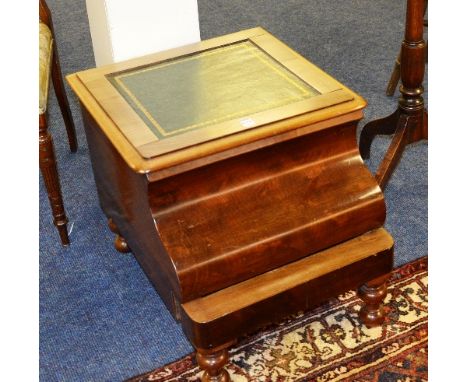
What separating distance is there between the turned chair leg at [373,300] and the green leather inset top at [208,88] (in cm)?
51

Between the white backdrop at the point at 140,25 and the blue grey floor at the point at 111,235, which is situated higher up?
the white backdrop at the point at 140,25

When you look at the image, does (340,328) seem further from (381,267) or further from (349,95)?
(349,95)

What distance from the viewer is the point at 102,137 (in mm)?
1752

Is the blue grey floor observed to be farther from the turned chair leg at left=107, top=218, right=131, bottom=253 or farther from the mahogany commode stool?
the mahogany commode stool

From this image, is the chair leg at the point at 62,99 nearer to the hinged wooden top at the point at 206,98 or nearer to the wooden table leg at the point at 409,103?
the hinged wooden top at the point at 206,98

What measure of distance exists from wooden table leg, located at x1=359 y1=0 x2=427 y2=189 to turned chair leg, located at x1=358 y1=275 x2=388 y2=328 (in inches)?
20.3

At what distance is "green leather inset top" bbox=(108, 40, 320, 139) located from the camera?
1611mm

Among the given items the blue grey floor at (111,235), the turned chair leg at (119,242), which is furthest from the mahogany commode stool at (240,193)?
the turned chair leg at (119,242)

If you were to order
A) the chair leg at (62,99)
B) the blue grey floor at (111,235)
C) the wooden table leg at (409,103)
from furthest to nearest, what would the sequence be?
the chair leg at (62,99), the wooden table leg at (409,103), the blue grey floor at (111,235)

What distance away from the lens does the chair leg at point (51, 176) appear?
78.7 inches

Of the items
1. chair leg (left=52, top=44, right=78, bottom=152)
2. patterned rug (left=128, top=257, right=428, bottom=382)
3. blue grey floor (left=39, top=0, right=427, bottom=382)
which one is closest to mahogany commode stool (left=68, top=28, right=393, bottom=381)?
patterned rug (left=128, top=257, right=428, bottom=382)

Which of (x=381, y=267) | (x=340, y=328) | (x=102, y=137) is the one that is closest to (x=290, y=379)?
(x=340, y=328)

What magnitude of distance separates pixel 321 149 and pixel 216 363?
551mm

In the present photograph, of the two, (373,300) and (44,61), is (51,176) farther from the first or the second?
(373,300)
